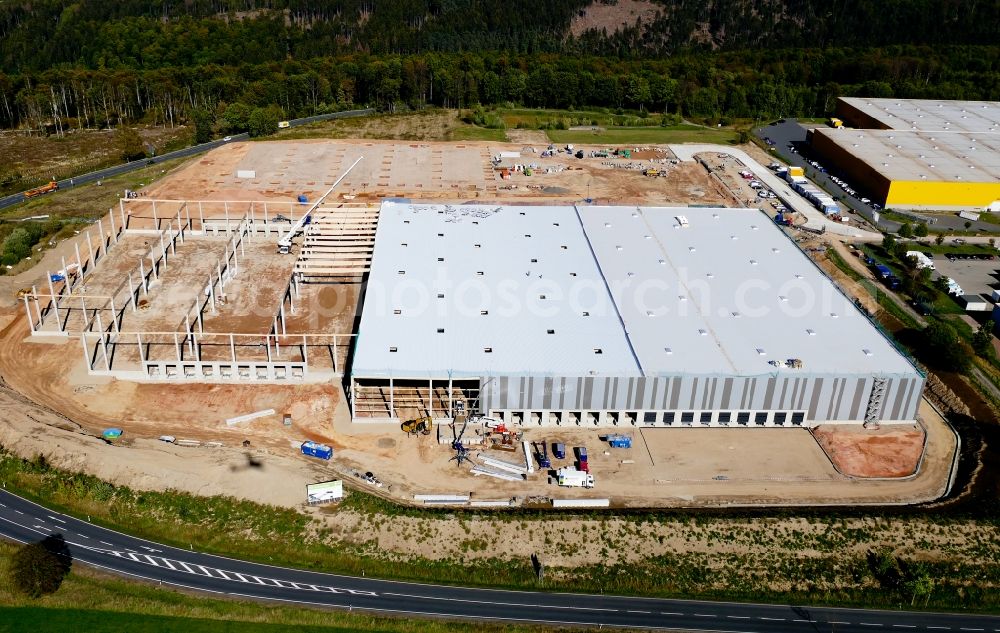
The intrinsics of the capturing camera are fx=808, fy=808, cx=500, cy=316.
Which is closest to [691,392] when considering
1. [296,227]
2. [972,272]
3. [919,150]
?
[296,227]

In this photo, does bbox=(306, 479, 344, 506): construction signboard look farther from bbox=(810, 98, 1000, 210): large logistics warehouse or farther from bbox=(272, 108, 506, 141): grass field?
bbox=(272, 108, 506, 141): grass field

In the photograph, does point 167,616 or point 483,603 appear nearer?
point 167,616

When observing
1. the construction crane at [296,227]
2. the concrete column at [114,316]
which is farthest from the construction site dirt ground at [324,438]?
the construction crane at [296,227]

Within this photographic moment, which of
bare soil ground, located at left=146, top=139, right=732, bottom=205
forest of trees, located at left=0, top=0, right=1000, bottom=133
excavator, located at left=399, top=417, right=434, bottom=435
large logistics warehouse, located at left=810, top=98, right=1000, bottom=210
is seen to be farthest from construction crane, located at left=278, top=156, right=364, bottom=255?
large logistics warehouse, located at left=810, top=98, right=1000, bottom=210

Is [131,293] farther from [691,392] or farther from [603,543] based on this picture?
[691,392]

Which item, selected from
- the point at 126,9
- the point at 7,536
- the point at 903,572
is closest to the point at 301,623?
the point at 7,536
